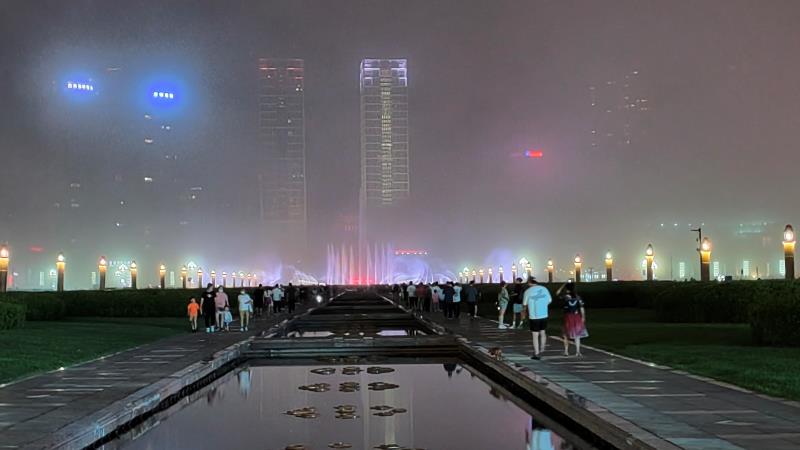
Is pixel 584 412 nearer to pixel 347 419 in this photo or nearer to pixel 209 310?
pixel 347 419

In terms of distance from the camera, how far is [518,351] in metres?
19.5

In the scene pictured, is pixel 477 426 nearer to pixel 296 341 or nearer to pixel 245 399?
pixel 245 399

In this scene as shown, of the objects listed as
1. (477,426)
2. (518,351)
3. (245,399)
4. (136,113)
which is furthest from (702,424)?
(136,113)

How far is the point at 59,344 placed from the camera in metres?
21.2

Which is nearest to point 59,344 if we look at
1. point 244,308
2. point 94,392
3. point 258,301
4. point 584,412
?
point 244,308

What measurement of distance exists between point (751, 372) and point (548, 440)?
18.7ft

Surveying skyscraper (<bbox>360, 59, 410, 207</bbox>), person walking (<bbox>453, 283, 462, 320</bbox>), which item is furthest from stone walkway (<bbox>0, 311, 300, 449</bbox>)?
skyscraper (<bbox>360, 59, 410, 207</bbox>)

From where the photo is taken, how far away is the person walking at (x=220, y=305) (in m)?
27.0

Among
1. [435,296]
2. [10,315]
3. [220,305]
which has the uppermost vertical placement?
[220,305]

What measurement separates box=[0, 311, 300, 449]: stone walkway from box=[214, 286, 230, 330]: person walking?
5743mm

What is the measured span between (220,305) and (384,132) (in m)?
115

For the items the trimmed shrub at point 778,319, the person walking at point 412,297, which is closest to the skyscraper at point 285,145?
the person walking at point 412,297

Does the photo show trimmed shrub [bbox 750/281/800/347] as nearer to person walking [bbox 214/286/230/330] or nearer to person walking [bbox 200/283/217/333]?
person walking [bbox 214/286/230/330]

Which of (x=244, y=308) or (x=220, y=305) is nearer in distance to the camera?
(x=220, y=305)
